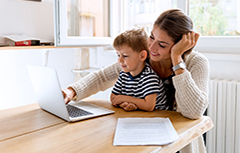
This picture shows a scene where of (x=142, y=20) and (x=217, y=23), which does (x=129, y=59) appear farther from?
(x=142, y=20)

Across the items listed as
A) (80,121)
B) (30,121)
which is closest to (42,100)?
(30,121)

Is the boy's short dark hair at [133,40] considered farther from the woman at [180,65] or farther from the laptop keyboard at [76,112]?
the laptop keyboard at [76,112]

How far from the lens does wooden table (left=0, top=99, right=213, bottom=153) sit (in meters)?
0.86

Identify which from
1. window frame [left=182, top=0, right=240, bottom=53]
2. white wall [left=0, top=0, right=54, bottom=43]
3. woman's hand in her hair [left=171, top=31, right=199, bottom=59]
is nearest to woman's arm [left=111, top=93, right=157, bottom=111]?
woman's hand in her hair [left=171, top=31, right=199, bottom=59]

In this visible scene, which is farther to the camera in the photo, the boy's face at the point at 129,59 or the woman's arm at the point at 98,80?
the woman's arm at the point at 98,80

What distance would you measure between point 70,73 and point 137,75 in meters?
1.57

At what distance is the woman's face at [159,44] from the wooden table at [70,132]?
0.93ft

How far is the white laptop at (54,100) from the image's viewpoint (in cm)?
112

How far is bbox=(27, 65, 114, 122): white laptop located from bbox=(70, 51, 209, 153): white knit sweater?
0.17 meters

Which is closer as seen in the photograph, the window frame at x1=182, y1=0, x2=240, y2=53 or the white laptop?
the white laptop

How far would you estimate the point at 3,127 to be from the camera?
109cm

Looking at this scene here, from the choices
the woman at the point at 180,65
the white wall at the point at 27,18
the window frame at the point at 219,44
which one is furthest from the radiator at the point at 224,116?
the white wall at the point at 27,18

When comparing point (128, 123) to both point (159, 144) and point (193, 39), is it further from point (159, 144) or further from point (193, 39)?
point (193, 39)

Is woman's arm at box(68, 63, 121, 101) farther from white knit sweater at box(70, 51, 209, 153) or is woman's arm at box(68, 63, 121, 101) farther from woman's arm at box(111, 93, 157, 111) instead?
woman's arm at box(111, 93, 157, 111)
